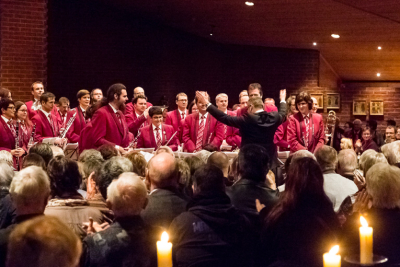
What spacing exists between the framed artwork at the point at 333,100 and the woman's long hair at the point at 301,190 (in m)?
11.1

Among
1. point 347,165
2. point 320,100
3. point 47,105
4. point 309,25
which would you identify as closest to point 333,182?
point 347,165

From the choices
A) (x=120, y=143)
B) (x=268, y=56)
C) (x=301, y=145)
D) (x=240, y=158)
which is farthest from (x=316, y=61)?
(x=240, y=158)

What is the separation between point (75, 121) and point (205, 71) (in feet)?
21.1

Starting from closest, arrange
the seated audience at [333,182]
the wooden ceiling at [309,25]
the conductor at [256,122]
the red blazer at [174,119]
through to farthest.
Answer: the seated audience at [333,182] < the conductor at [256,122] < the red blazer at [174,119] < the wooden ceiling at [309,25]

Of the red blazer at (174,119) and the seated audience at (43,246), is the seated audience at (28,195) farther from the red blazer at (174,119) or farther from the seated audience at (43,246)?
the red blazer at (174,119)

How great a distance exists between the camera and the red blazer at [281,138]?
825 centimetres

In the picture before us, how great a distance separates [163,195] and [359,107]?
11456 mm

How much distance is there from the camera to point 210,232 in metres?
3.22

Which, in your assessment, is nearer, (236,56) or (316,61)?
(316,61)

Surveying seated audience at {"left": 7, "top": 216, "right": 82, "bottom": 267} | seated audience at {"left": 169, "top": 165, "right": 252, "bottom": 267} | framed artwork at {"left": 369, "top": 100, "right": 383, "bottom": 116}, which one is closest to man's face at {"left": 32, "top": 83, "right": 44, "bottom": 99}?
seated audience at {"left": 169, "top": 165, "right": 252, "bottom": 267}

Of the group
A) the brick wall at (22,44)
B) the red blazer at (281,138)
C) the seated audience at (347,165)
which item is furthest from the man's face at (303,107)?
the brick wall at (22,44)

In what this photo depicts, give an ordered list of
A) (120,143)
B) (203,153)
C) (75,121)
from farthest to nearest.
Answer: (75,121), (120,143), (203,153)

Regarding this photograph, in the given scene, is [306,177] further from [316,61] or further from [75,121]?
[316,61]

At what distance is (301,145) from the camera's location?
7.94m
